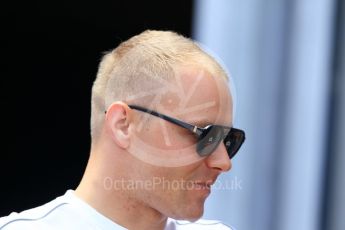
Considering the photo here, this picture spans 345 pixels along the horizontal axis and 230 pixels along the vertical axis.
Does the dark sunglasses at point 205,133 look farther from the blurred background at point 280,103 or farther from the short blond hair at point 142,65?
the blurred background at point 280,103

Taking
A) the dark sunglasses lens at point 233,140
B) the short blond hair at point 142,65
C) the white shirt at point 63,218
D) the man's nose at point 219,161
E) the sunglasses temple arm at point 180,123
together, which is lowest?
the white shirt at point 63,218

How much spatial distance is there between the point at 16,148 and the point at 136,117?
1.77m

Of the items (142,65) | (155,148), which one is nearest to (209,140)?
(155,148)

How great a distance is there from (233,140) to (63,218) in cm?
46

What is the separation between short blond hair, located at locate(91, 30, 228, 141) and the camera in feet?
5.37

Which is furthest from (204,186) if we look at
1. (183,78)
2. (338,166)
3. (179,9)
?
(179,9)

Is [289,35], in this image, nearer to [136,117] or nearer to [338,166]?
[338,166]

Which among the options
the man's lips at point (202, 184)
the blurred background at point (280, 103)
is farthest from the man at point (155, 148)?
the blurred background at point (280, 103)

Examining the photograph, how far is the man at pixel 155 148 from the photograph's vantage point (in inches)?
62.2

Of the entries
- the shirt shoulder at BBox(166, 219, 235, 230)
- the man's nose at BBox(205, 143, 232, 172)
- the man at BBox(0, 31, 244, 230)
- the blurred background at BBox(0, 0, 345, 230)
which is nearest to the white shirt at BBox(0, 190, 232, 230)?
the man at BBox(0, 31, 244, 230)

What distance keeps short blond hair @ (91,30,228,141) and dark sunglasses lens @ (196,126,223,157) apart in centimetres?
14

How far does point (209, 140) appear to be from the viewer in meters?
1.59

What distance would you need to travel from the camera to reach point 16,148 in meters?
3.24

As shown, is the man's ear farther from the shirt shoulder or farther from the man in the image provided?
the shirt shoulder
